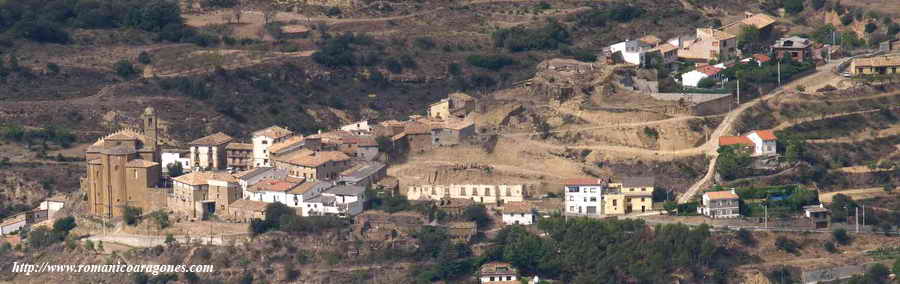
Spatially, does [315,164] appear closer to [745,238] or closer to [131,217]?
[131,217]

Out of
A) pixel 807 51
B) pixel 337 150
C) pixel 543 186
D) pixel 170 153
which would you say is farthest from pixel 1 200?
pixel 807 51

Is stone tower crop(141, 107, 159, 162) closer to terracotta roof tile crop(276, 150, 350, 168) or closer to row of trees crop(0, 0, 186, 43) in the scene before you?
terracotta roof tile crop(276, 150, 350, 168)

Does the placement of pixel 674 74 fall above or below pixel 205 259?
above

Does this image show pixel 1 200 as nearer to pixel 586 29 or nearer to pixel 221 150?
pixel 221 150

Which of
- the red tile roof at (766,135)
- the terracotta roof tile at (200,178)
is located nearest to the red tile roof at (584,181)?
the red tile roof at (766,135)

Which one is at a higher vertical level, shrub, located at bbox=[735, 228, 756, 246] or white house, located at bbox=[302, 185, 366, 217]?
white house, located at bbox=[302, 185, 366, 217]

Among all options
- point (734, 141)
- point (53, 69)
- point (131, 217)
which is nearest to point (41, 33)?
point (53, 69)

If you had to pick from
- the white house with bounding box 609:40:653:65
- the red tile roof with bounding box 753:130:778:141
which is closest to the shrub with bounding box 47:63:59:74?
the white house with bounding box 609:40:653:65
